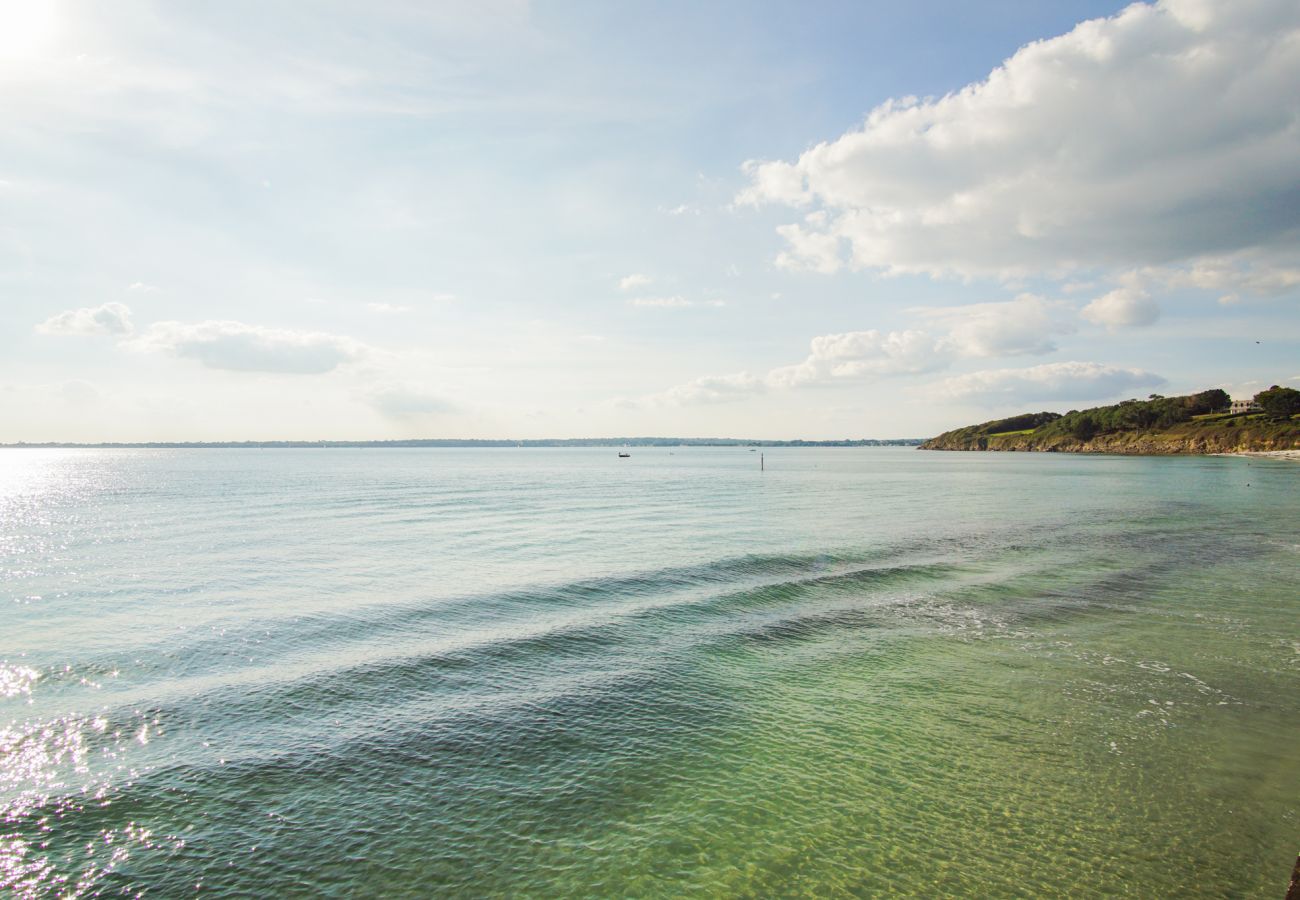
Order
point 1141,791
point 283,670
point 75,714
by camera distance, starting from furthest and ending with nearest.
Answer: point 283,670
point 75,714
point 1141,791

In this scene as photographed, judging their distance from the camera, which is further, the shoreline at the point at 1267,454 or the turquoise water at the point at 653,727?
the shoreline at the point at 1267,454

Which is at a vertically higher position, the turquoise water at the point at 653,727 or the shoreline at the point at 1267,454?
the shoreline at the point at 1267,454

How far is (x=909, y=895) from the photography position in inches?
352

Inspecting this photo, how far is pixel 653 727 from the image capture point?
47.4 feet

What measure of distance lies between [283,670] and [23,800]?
682 cm

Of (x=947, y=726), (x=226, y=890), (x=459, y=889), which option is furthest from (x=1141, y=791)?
(x=226, y=890)

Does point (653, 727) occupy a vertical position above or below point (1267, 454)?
below

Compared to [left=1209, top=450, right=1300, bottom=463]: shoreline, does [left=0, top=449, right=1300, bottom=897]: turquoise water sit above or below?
below

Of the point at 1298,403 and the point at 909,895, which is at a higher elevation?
the point at 1298,403

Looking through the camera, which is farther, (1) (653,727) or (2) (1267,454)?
(2) (1267,454)

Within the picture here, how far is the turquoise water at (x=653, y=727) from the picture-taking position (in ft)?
31.8

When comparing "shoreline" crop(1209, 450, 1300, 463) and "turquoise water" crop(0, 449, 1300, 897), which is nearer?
"turquoise water" crop(0, 449, 1300, 897)

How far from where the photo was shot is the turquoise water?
9680 mm

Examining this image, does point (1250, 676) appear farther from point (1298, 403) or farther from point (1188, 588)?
point (1298, 403)
